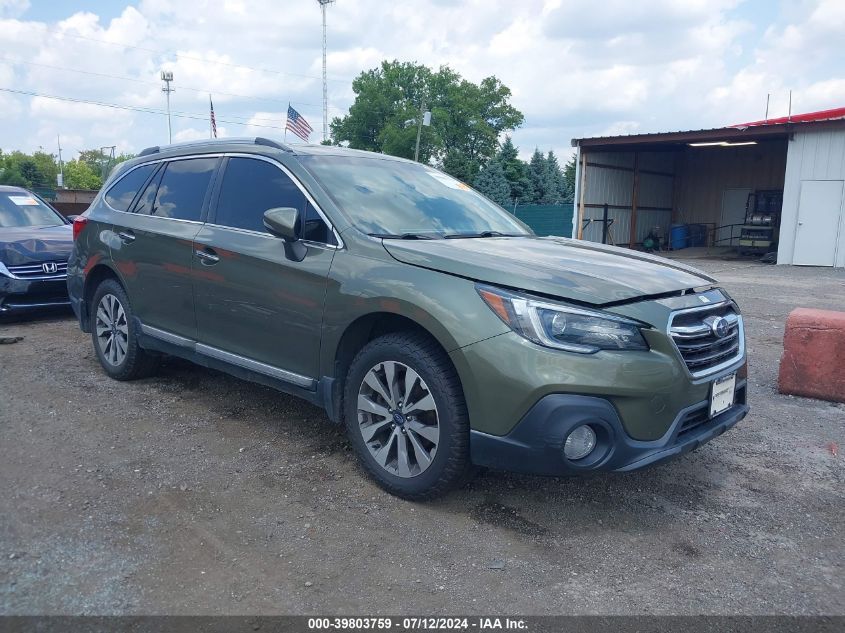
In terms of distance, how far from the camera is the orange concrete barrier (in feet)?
17.7

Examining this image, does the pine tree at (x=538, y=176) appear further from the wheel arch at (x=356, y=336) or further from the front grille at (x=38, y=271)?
the wheel arch at (x=356, y=336)

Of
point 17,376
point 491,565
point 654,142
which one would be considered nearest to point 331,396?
point 491,565

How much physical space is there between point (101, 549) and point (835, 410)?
5014 millimetres

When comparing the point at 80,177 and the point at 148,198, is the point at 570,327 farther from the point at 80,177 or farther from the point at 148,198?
the point at 80,177

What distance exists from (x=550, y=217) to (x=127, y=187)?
2502cm

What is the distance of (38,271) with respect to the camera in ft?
26.5

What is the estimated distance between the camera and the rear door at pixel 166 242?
15.6ft

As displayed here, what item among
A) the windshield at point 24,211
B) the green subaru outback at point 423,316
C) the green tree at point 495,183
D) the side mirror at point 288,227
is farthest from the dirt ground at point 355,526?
the green tree at point 495,183

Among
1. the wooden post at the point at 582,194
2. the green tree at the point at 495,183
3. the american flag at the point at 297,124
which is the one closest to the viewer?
the american flag at the point at 297,124

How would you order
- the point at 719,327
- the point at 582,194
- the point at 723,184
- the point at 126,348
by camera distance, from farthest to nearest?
the point at 723,184 → the point at 582,194 → the point at 126,348 → the point at 719,327

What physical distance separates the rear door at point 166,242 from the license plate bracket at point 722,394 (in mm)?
3211

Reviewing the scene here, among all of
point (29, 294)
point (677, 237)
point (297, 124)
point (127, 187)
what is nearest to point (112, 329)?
point (127, 187)

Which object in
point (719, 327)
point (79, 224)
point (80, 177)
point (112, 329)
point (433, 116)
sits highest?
point (433, 116)

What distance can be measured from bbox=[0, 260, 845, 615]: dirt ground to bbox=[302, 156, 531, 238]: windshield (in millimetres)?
1418
